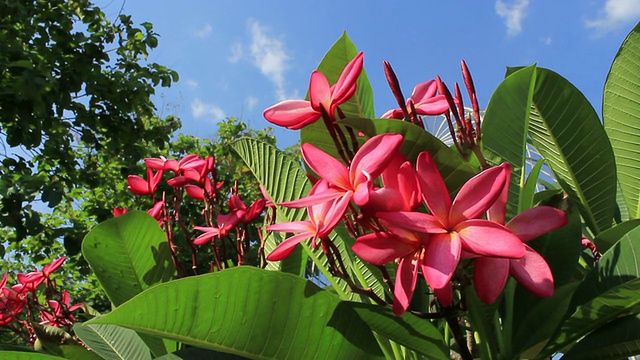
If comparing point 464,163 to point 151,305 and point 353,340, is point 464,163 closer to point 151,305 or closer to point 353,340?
point 353,340

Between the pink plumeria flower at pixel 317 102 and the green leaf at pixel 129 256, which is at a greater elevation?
the pink plumeria flower at pixel 317 102

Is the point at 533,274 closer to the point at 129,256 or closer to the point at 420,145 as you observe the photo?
the point at 420,145

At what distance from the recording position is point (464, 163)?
0.62 meters

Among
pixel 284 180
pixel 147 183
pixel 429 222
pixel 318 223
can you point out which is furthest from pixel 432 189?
pixel 147 183

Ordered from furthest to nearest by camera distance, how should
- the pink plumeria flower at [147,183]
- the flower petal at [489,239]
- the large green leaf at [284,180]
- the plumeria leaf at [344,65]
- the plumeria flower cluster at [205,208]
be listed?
the pink plumeria flower at [147,183]
the plumeria flower cluster at [205,208]
the large green leaf at [284,180]
the plumeria leaf at [344,65]
the flower petal at [489,239]

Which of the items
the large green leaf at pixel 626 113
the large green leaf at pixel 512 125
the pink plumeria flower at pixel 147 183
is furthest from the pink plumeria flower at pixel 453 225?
the pink plumeria flower at pixel 147 183

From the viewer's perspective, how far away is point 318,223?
1.97ft

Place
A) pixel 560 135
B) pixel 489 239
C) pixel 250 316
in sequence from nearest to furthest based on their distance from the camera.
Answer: pixel 489 239 → pixel 250 316 → pixel 560 135

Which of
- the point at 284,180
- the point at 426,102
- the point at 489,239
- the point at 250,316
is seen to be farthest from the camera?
the point at 284,180

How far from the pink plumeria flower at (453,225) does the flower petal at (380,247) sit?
1.0 inches

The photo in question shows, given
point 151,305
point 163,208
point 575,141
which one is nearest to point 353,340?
point 151,305

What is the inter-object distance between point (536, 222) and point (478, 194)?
0.25 ft

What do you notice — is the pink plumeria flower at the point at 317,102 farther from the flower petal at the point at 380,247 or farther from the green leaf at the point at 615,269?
the green leaf at the point at 615,269

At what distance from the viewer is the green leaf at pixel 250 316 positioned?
573 mm
